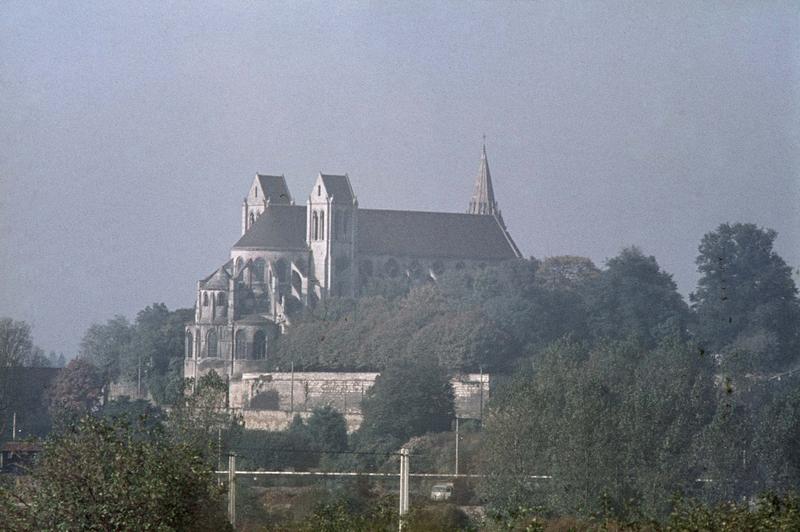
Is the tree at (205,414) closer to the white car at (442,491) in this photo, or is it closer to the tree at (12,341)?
the white car at (442,491)

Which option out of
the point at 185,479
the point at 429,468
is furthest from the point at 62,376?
the point at 185,479

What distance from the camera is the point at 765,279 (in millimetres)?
93500

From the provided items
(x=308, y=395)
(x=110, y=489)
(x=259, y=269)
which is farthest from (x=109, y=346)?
(x=110, y=489)

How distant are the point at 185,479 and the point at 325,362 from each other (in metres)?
64.4

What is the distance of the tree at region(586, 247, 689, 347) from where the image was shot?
90.5 metres

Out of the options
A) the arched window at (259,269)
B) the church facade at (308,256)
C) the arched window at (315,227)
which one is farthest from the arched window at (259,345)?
the arched window at (315,227)

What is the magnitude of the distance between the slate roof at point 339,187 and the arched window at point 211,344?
16.8 meters

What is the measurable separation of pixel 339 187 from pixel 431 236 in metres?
6.58

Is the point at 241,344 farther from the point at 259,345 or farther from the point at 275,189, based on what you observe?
the point at 275,189

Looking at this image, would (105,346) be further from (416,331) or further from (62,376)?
(416,331)

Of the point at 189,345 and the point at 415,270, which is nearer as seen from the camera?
the point at 189,345

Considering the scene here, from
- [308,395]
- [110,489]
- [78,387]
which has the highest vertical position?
[78,387]

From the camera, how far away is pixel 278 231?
11788cm

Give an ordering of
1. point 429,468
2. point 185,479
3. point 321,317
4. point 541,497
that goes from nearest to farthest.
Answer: point 185,479 → point 541,497 → point 429,468 → point 321,317
